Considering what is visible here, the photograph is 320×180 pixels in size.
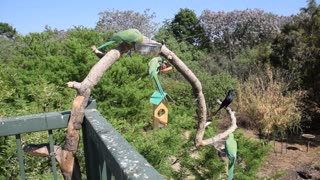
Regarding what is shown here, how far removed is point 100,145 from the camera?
0.67 metres

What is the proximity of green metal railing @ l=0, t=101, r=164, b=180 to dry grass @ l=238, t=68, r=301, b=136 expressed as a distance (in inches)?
236

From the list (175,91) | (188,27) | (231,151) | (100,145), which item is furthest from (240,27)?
(100,145)

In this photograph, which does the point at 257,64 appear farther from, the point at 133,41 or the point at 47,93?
the point at 133,41

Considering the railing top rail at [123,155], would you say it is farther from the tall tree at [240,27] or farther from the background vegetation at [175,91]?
the tall tree at [240,27]

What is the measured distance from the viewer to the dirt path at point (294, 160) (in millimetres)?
5113

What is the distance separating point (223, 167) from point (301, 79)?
5555 millimetres

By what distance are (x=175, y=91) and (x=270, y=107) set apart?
1983 mm

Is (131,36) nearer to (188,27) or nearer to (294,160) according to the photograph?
(294,160)

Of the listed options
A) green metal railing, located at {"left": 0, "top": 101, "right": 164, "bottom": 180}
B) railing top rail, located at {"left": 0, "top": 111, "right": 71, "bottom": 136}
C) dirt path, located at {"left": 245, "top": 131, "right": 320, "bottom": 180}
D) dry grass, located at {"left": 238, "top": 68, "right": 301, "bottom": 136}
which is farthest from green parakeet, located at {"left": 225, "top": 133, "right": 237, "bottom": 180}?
dry grass, located at {"left": 238, "top": 68, "right": 301, "bottom": 136}

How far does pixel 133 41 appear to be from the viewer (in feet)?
2.53

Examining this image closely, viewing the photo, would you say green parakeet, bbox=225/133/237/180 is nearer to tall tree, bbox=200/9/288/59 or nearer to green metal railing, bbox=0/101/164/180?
green metal railing, bbox=0/101/164/180

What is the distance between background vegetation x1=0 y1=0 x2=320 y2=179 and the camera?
98.0 inches

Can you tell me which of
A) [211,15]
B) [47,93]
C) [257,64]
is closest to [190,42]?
[211,15]

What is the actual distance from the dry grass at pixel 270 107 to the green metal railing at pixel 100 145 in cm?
599
